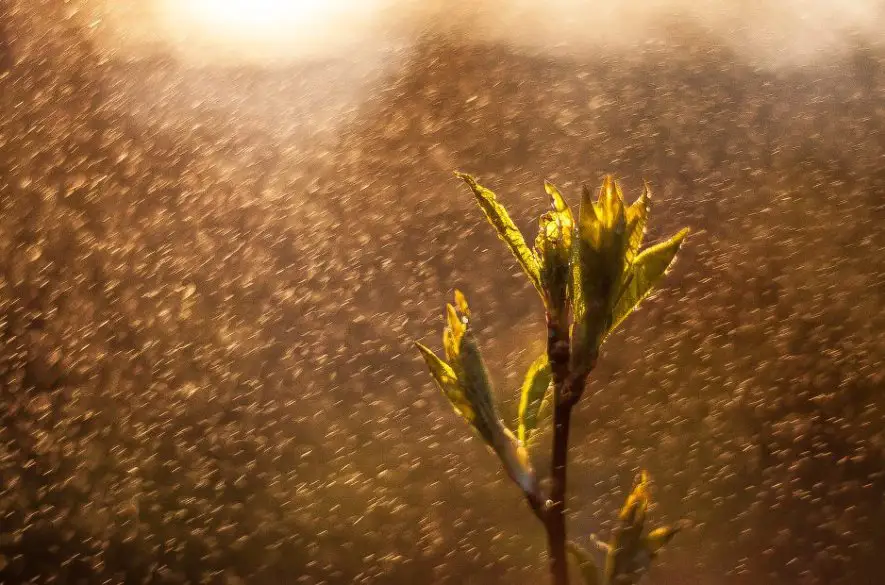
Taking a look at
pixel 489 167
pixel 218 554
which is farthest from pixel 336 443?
pixel 489 167

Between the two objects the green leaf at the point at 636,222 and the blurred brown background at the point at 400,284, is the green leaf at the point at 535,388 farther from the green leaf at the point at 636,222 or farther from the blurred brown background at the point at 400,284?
the blurred brown background at the point at 400,284

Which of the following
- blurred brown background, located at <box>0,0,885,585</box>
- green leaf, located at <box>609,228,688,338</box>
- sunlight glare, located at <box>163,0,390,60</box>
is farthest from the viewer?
sunlight glare, located at <box>163,0,390,60</box>

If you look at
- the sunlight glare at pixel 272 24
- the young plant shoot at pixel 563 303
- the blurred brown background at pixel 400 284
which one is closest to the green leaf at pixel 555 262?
the young plant shoot at pixel 563 303

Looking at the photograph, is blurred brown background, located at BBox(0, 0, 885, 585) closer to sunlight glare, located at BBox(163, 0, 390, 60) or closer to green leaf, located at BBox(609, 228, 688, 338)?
sunlight glare, located at BBox(163, 0, 390, 60)

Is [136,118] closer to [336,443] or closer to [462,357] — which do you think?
Result: [336,443]

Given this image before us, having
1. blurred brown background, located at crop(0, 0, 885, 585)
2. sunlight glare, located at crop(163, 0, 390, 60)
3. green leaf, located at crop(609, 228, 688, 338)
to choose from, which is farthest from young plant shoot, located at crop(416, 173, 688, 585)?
sunlight glare, located at crop(163, 0, 390, 60)

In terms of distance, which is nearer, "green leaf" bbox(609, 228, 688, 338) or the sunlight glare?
"green leaf" bbox(609, 228, 688, 338)

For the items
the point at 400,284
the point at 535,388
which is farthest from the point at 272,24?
the point at 535,388

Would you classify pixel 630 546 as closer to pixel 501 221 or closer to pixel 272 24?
pixel 501 221
